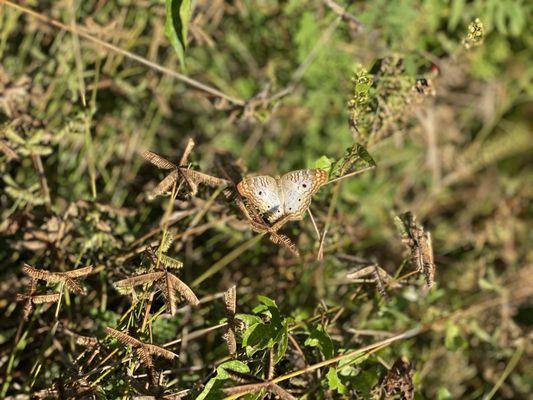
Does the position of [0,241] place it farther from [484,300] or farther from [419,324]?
[484,300]

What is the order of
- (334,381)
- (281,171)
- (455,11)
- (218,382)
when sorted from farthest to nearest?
(281,171) → (455,11) → (334,381) → (218,382)

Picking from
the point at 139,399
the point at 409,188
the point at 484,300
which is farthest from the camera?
the point at 409,188

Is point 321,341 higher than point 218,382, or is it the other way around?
point 321,341

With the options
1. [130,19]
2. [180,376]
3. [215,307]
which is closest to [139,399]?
[180,376]

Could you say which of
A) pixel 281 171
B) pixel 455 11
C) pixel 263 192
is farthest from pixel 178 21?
pixel 455 11

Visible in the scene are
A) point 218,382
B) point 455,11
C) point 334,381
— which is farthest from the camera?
point 455,11

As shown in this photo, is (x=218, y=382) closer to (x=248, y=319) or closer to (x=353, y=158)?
(x=248, y=319)

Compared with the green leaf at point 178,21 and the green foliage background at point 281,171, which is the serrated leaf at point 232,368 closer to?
the green foliage background at point 281,171
